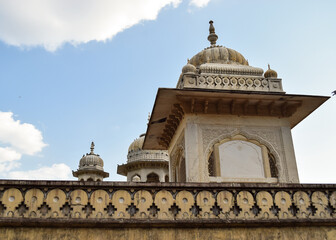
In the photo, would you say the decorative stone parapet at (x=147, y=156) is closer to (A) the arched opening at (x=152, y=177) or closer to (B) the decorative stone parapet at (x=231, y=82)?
(A) the arched opening at (x=152, y=177)

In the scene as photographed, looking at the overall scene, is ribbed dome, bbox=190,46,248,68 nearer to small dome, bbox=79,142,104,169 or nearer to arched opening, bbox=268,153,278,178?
arched opening, bbox=268,153,278,178

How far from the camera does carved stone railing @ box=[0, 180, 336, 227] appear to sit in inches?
201

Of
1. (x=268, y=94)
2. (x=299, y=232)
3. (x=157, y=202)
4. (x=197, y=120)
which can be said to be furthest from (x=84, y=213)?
(x=268, y=94)

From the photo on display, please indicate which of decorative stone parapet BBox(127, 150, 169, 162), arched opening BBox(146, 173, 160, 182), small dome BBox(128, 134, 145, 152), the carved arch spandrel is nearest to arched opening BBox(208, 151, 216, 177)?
the carved arch spandrel

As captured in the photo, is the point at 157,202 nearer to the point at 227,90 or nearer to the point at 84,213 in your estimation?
the point at 84,213

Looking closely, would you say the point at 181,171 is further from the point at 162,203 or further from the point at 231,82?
the point at 162,203

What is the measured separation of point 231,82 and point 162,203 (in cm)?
670

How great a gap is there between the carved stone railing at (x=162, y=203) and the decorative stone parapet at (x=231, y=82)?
5794mm

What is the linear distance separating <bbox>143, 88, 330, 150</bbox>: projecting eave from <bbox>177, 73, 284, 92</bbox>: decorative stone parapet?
1.73 feet

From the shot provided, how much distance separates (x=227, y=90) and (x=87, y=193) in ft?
20.4

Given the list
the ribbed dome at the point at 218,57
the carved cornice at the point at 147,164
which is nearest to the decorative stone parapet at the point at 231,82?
the ribbed dome at the point at 218,57

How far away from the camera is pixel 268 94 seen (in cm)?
1065

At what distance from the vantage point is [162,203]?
536 cm

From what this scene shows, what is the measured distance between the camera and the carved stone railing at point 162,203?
5.10 meters
